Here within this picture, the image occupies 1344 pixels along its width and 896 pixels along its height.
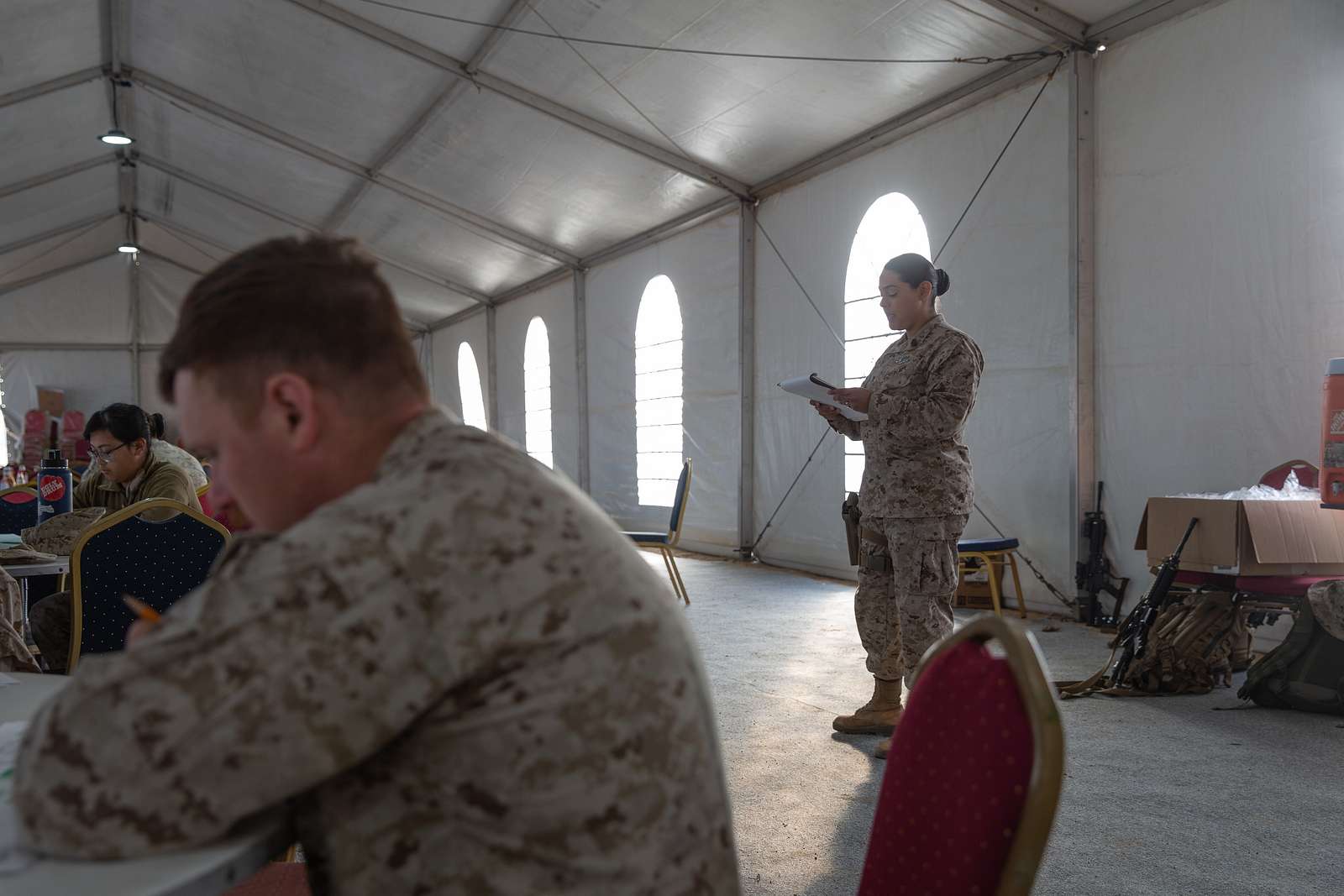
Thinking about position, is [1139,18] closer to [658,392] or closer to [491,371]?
[658,392]

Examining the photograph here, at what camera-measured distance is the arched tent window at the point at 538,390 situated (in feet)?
36.7

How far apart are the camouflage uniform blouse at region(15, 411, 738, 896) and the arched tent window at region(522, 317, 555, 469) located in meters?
10.4

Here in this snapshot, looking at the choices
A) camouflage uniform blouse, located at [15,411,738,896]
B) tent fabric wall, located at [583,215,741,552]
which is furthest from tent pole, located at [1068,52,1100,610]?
camouflage uniform blouse, located at [15,411,738,896]

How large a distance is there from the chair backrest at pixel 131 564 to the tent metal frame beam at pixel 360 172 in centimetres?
671

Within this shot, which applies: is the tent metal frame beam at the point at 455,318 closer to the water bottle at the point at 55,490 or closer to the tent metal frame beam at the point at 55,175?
the tent metal frame beam at the point at 55,175

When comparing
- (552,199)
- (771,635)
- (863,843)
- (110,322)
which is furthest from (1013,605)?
(110,322)

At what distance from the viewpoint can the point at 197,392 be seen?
72cm

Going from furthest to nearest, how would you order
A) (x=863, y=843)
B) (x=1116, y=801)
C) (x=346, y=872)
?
(x=1116, y=801) < (x=863, y=843) < (x=346, y=872)

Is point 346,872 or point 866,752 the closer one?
point 346,872

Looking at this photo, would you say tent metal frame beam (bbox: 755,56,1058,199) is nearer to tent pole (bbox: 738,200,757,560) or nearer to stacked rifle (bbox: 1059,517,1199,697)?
tent pole (bbox: 738,200,757,560)

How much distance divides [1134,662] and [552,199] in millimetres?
5938

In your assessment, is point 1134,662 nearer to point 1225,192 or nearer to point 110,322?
point 1225,192

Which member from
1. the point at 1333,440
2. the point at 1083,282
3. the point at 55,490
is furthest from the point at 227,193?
the point at 1333,440

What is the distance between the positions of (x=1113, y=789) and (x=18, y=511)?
3.98 m
